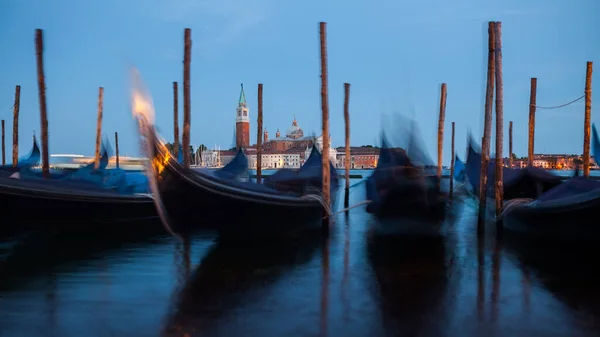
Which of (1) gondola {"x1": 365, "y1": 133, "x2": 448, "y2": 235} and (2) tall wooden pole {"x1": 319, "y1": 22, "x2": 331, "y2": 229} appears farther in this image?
(1) gondola {"x1": 365, "y1": 133, "x2": 448, "y2": 235}

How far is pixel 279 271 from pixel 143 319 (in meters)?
1.55

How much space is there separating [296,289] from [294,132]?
7647 centimetres

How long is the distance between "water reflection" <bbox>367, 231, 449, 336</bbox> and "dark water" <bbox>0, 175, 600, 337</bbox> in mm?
12

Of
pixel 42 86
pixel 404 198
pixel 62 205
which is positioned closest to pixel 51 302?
pixel 62 205

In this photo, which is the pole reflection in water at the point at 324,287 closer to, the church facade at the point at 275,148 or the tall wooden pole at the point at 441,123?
the tall wooden pole at the point at 441,123

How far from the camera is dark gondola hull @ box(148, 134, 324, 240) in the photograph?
4691 millimetres

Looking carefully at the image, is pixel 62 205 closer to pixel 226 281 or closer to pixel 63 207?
pixel 63 207

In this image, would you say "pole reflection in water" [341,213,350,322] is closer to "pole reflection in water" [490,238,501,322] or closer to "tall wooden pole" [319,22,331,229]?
"tall wooden pole" [319,22,331,229]

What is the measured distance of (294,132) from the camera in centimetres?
7988

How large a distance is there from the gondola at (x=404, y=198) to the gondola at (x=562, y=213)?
0.96 meters

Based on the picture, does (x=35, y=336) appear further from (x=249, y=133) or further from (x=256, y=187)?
(x=249, y=133)

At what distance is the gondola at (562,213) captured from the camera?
4.67 m

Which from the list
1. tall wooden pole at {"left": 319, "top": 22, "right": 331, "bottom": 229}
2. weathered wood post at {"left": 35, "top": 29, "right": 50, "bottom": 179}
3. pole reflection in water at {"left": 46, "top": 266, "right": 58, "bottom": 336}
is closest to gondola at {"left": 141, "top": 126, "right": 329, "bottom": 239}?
tall wooden pole at {"left": 319, "top": 22, "right": 331, "bottom": 229}

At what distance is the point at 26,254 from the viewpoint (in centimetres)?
507
